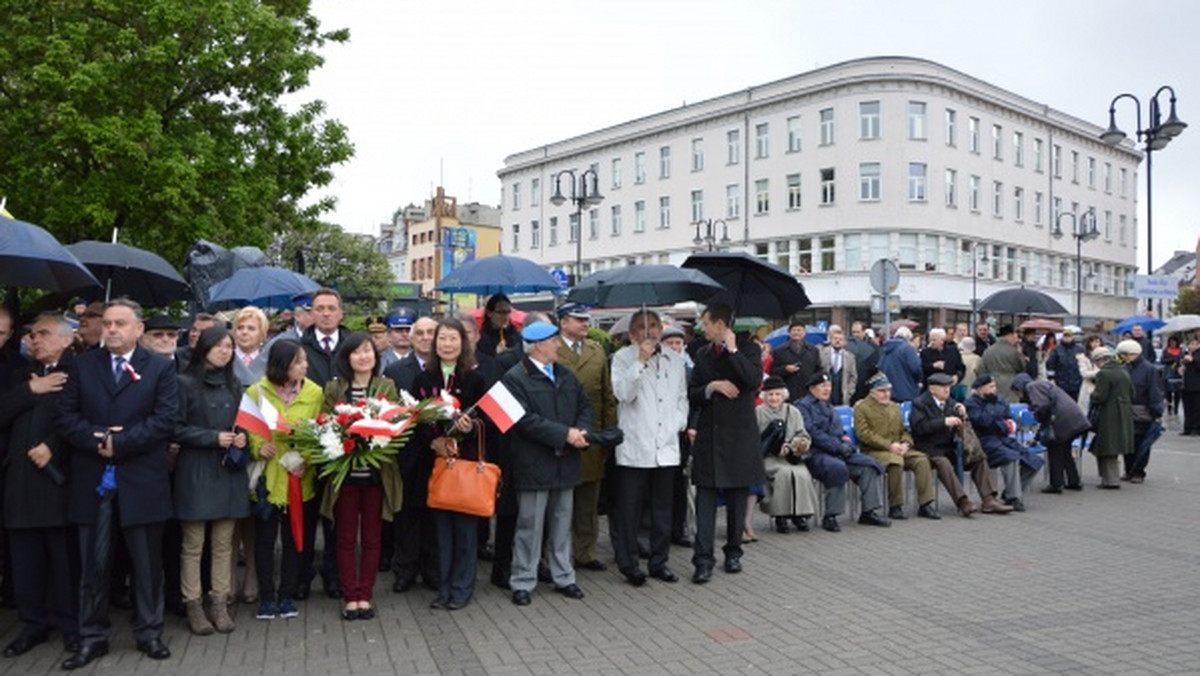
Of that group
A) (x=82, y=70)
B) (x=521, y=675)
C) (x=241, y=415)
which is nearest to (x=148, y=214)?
(x=82, y=70)

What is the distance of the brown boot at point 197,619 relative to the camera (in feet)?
20.4

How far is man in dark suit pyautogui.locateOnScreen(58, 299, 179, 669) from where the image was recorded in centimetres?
566

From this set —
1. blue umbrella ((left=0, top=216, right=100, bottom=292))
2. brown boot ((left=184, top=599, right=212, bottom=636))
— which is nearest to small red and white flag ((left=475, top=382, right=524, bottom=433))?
brown boot ((left=184, top=599, right=212, bottom=636))

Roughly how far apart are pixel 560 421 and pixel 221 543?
249 centimetres

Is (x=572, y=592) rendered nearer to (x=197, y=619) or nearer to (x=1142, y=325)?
(x=197, y=619)

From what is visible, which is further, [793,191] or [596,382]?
[793,191]

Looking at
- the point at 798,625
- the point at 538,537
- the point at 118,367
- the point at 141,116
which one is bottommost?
the point at 798,625

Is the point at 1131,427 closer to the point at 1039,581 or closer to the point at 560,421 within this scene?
the point at 1039,581

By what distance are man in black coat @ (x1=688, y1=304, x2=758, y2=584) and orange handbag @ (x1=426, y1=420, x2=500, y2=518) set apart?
6.12 ft

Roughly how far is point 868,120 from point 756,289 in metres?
43.0

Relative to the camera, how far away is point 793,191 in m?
52.5

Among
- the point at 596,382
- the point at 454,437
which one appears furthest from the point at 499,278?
the point at 454,437

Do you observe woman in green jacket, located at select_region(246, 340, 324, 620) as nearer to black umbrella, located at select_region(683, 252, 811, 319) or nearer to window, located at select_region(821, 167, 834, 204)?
black umbrella, located at select_region(683, 252, 811, 319)

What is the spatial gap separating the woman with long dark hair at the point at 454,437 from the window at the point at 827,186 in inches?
1810
